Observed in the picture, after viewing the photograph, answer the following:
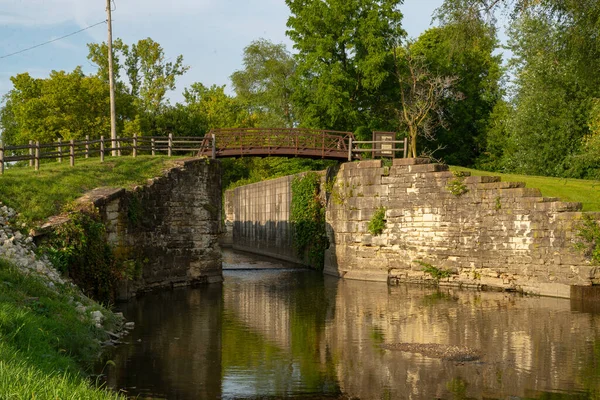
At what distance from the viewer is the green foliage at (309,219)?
31984 mm

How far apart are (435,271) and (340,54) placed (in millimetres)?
18024

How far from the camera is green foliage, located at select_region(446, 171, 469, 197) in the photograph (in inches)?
963

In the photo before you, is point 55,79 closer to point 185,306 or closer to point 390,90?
point 390,90

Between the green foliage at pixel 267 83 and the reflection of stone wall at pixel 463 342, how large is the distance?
100.0ft

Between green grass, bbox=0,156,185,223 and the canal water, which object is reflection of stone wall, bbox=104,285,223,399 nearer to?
the canal water

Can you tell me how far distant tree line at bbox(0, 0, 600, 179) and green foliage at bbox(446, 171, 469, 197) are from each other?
260 inches

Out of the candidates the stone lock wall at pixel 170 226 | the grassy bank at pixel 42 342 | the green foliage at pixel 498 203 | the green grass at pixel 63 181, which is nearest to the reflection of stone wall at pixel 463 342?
the green foliage at pixel 498 203

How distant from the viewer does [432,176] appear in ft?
83.5

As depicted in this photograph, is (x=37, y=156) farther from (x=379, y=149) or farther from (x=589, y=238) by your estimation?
(x=589, y=238)

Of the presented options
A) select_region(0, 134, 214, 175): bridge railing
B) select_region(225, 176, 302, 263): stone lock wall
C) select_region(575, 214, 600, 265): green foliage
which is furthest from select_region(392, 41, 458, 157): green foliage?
select_region(575, 214, 600, 265): green foliage

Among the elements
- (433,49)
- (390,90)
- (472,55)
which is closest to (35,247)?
(390,90)

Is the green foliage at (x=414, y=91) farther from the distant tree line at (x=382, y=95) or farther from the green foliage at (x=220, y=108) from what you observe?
the green foliage at (x=220, y=108)

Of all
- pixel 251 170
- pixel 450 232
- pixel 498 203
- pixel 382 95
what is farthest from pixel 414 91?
pixel 251 170

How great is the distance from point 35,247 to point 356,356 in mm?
8953
